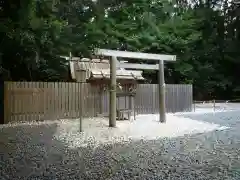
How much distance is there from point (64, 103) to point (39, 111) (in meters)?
1.15

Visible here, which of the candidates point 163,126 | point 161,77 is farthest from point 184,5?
point 161,77

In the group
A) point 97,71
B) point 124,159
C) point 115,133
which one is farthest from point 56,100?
point 124,159

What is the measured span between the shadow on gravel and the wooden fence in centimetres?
429

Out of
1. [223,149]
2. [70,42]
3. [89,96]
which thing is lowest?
[223,149]

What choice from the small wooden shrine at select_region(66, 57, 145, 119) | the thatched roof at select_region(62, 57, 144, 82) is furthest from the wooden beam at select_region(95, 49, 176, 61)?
the thatched roof at select_region(62, 57, 144, 82)

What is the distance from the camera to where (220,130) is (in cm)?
1004

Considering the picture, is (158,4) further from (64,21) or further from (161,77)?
(161,77)

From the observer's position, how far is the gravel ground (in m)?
4.92

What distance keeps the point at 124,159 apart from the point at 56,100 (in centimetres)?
818

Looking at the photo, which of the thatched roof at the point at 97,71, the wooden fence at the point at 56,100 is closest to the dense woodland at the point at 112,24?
the wooden fence at the point at 56,100

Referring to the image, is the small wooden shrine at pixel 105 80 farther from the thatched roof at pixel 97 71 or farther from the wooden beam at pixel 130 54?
the wooden beam at pixel 130 54

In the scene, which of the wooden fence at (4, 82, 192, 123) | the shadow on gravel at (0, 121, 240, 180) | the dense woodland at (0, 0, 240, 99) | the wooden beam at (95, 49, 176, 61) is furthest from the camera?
the wooden fence at (4, 82, 192, 123)

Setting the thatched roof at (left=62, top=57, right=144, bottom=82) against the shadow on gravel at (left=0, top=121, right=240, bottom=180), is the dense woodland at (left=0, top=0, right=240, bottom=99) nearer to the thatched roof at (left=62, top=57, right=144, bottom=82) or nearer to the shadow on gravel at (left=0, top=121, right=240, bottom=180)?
the shadow on gravel at (left=0, top=121, right=240, bottom=180)

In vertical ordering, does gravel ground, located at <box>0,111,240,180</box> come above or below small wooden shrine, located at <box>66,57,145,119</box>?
below
